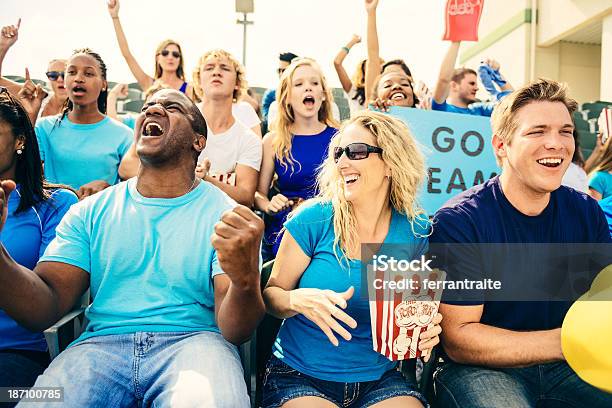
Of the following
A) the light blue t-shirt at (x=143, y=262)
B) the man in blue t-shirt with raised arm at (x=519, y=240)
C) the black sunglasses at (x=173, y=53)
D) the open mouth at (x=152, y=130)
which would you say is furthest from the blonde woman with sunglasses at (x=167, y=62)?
the man in blue t-shirt with raised arm at (x=519, y=240)

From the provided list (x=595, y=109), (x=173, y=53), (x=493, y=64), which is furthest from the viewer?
(x=595, y=109)

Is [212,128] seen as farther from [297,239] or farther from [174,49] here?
[297,239]

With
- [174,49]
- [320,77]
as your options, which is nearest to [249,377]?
[320,77]

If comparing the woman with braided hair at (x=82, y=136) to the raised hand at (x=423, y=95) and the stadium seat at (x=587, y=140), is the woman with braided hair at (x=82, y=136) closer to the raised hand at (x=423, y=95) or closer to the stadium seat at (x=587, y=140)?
the raised hand at (x=423, y=95)

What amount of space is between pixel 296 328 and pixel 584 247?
50.0 inches

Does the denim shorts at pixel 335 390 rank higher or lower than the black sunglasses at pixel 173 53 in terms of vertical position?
lower

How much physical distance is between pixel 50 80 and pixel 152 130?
3064 mm

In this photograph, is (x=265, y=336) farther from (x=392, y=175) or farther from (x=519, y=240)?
(x=519, y=240)

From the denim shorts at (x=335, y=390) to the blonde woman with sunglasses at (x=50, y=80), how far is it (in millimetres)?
3443

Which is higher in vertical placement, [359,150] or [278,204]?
[359,150]

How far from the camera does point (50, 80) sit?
4.70m

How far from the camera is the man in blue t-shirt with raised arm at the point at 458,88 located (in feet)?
13.4

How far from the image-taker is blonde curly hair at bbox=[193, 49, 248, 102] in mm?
4100

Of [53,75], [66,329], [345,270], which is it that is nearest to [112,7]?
[53,75]
